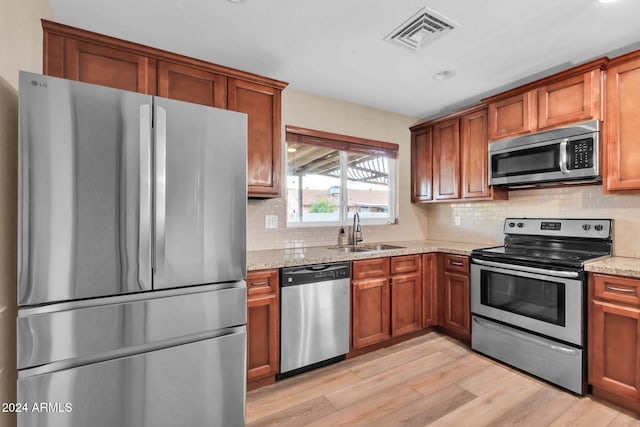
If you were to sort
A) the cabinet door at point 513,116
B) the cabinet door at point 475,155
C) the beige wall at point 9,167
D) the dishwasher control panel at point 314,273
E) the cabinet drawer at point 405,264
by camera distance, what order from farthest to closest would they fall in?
the cabinet door at point 475,155 → the cabinet drawer at point 405,264 → the cabinet door at point 513,116 → the dishwasher control panel at point 314,273 → the beige wall at point 9,167

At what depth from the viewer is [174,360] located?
1581 mm

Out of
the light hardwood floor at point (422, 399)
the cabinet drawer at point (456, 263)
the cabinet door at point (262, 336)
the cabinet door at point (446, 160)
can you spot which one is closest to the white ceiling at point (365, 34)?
the cabinet door at point (446, 160)

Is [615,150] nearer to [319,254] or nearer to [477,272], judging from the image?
[477,272]

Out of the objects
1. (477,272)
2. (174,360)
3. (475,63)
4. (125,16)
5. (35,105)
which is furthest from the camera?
(477,272)

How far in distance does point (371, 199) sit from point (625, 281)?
2.26 m

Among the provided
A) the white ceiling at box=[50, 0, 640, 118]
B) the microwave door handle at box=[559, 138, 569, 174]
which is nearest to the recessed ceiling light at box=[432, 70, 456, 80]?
the white ceiling at box=[50, 0, 640, 118]

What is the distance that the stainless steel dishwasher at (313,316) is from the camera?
2.29m

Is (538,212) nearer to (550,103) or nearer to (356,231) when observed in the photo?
(550,103)

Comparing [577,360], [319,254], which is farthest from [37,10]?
[577,360]

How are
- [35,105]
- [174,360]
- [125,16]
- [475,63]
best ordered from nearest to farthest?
[35,105]
[174,360]
[125,16]
[475,63]

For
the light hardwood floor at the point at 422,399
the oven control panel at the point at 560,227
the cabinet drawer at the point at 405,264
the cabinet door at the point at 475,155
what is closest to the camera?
the light hardwood floor at the point at 422,399

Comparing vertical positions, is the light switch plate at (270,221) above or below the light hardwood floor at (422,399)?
above

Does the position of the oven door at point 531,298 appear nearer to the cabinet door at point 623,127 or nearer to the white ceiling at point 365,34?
the cabinet door at point 623,127

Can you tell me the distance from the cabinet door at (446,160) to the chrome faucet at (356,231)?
1.01 metres
